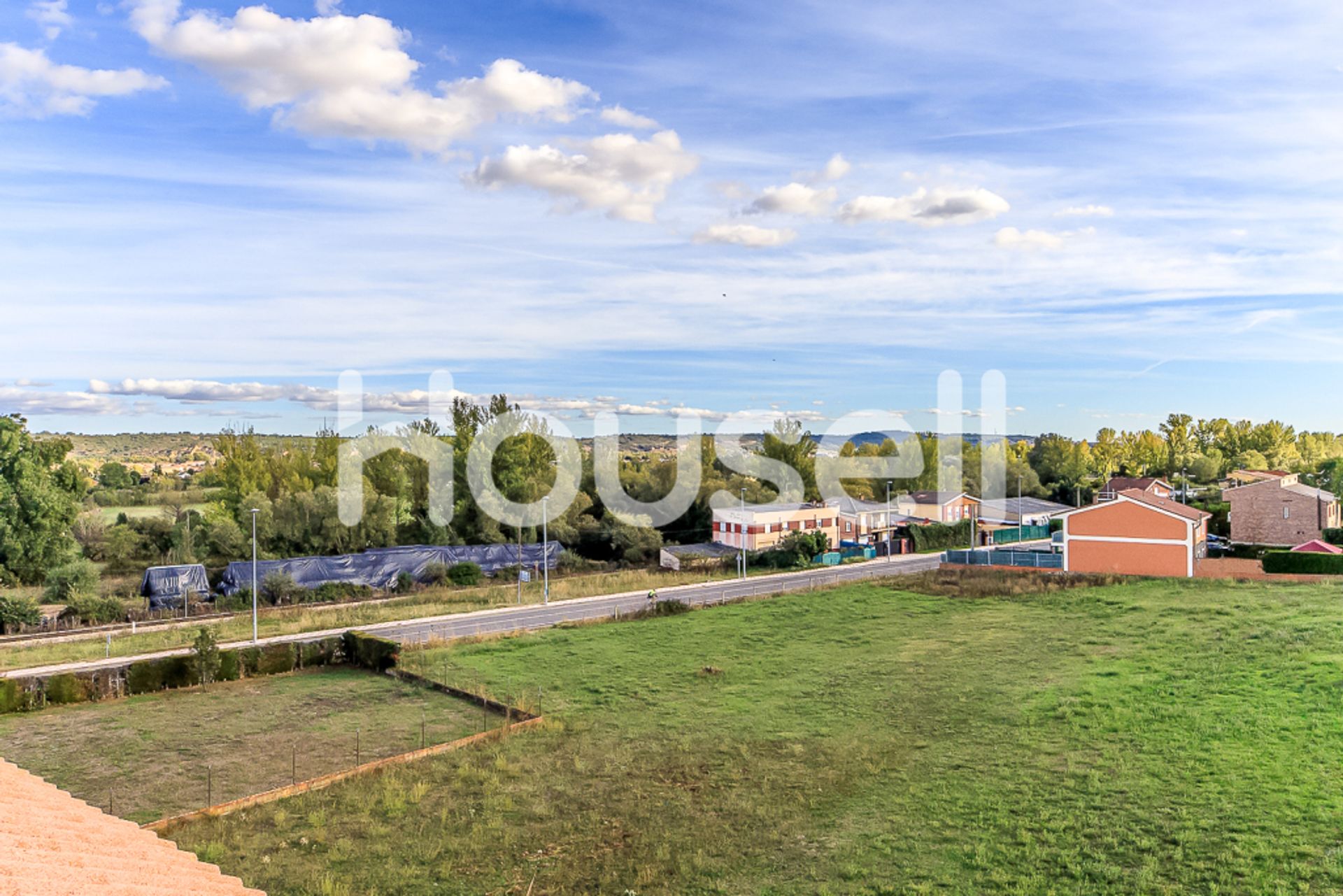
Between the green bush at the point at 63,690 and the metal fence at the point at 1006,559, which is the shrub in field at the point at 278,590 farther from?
the metal fence at the point at 1006,559

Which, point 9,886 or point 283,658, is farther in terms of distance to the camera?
point 283,658

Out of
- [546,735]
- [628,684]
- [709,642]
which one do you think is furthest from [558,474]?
[546,735]

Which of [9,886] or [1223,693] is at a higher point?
[9,886]

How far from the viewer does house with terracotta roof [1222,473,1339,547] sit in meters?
51.6

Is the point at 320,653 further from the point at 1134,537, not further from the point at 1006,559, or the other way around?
the point at 1134,537

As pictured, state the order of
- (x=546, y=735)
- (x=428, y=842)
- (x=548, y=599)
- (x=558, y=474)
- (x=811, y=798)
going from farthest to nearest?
(x=558, y=474)
(x=548, y=599)
(x=546, y=735)
(x=811, y=798)
(x=428, y=842)

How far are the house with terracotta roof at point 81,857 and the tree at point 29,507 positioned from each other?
1487 inches

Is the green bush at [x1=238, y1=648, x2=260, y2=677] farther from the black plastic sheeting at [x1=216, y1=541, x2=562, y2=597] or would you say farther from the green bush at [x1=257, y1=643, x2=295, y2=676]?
the black plastic sheeting at [x1=216, y1=541, x2=562, y2=597]

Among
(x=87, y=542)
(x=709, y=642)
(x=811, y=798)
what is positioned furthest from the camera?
(x=87, y=542)

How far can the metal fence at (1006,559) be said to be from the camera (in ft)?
Answer: 140

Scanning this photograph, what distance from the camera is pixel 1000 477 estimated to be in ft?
287

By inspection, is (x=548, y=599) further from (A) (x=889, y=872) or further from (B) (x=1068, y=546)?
(A) (x=889, y=872)

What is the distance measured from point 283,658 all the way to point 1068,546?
117ft

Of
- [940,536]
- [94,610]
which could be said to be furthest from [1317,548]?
[94,610]
